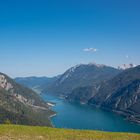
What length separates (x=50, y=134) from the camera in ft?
124

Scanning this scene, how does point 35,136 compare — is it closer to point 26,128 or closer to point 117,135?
point 26,128

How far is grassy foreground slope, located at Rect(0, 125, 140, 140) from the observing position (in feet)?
116

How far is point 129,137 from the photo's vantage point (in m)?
40.1

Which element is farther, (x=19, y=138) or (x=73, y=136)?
(x=73, y=136)

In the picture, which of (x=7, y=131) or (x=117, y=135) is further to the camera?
(x=117, y=135)

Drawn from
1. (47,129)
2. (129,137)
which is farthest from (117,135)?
(47,129)

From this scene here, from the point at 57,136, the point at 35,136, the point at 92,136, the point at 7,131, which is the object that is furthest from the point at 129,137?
the point at 7,131

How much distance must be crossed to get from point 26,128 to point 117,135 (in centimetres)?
1132

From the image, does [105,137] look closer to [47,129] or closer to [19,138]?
[47,129]

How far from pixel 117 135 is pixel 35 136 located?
35.4 ft

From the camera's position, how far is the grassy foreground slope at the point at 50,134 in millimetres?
35322

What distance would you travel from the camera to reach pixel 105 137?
1528 inches

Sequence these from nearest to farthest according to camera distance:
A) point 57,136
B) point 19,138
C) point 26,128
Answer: point 19,138 < point 57,136 < point 26,128

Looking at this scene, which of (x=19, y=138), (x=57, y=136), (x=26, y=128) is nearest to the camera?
(x=19, y=138)
